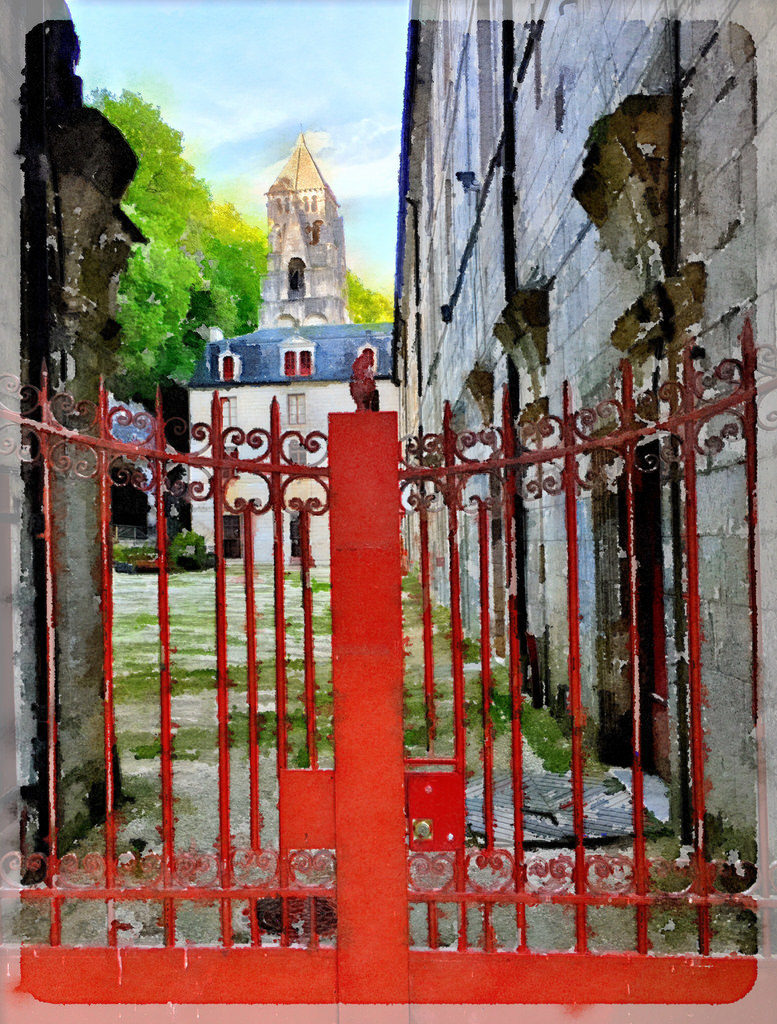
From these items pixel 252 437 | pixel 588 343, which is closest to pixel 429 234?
pixel 588 343

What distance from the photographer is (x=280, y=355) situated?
36562mm

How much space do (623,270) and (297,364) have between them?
32.4 m

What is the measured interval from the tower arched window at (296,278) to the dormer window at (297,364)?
17379mm

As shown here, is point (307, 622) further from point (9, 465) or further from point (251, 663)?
point (9, 465)

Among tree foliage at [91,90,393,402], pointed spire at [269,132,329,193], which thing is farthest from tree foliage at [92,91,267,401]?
pointed spire at [269,132,329,193]

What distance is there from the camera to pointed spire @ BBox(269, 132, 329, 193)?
61250 millimetres

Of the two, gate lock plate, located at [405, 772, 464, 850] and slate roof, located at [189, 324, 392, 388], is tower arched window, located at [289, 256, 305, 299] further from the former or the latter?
gate lock plate, located at [405, 772, 464, 850]

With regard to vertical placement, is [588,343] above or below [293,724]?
above

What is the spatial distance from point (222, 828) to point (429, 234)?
641 inches

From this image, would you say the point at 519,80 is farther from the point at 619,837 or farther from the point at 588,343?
the point at 619,837

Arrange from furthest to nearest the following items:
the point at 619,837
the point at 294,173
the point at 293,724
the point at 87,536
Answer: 1. the point at 294,173
2. the point at 293,724
3. the point at 87,536
4. the point at 619,837

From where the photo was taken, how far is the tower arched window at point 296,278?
52844 millimetres

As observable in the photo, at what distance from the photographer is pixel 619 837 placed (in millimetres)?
4613

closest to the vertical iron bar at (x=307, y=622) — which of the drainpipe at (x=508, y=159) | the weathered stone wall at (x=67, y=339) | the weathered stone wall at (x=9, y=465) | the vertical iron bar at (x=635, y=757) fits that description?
the vertical iron bar at (x=635, y=757)
